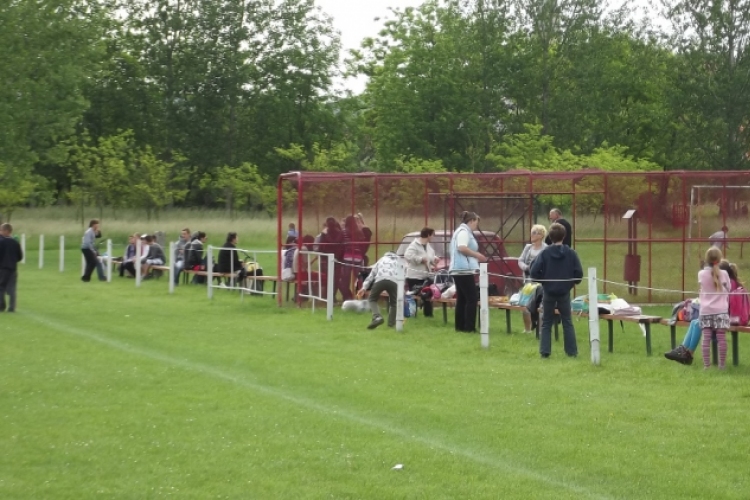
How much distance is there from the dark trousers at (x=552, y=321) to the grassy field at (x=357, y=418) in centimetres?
18

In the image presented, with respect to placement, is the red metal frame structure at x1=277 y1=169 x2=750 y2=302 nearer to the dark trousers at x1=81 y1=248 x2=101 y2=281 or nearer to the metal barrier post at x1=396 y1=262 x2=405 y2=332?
the metal barrier post at x1=396 y1=262 x2=405 y2=332

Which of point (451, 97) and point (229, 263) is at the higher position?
point (451, 97)

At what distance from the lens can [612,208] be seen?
87.2 ft

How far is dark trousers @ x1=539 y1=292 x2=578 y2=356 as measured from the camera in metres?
16.4

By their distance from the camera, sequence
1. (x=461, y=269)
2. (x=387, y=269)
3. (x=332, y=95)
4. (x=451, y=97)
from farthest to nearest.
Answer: (x=332, y=95), (x=451, y=97), (x=387, y=269), (x=461, y=269)

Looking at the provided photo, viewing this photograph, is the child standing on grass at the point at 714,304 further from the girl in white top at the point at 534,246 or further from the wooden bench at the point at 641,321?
the girl in white top at the point at 534,246

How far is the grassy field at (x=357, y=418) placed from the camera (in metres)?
9.16

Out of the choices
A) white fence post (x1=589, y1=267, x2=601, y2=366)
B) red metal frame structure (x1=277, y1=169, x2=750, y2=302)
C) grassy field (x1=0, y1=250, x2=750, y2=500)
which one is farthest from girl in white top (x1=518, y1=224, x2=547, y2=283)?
red metal frame structure (x1=277, y1=169, x2=750, y2=302)

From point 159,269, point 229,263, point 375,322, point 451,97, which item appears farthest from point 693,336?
point 451,97

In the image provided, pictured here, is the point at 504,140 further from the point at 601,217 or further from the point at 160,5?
the point at 601,217

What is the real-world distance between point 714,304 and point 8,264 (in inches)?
524

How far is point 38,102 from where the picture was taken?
4225 centimetres

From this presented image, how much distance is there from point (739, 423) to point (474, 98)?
4998cm

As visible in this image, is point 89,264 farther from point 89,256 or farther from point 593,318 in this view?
point 593,318
